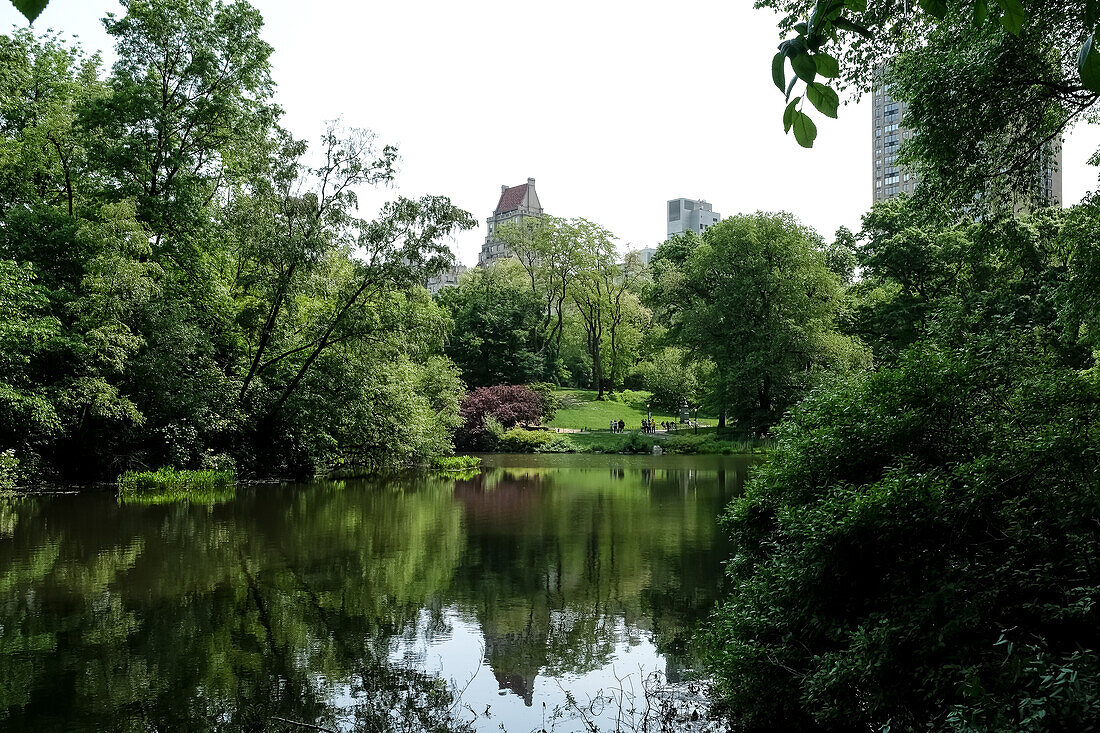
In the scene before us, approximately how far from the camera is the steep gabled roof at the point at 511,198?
120 metres

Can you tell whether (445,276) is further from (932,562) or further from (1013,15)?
(1013,15)

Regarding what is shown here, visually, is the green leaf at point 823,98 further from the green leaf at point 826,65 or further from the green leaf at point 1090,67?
the green leaf at point 1090,67

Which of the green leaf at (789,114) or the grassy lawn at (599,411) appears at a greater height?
the green leaf at (789,114)

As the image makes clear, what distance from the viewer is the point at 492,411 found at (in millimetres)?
38312

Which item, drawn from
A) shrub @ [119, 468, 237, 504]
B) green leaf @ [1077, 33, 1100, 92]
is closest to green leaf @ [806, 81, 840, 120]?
green leaf @ [1077, 33, 1100, 92]

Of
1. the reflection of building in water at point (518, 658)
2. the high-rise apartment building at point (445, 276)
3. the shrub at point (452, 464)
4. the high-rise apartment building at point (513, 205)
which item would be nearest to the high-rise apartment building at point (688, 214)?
the high-rise apartment building at point (513, 205)

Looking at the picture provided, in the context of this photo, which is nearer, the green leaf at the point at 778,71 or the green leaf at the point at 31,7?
the green leaf at the point at 31,7

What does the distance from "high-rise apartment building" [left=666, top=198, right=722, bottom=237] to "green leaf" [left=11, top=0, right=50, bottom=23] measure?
157944mm

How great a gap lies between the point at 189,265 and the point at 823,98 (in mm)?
22971

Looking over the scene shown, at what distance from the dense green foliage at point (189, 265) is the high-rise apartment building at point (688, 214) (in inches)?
5448

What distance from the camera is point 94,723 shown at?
4.76m

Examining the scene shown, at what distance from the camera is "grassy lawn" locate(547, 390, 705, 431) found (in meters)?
44.6

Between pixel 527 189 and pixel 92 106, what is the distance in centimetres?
10330

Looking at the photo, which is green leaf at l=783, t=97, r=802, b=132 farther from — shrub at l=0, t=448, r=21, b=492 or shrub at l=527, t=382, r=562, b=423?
shrub at l=527, t=382, r=562, b=423
